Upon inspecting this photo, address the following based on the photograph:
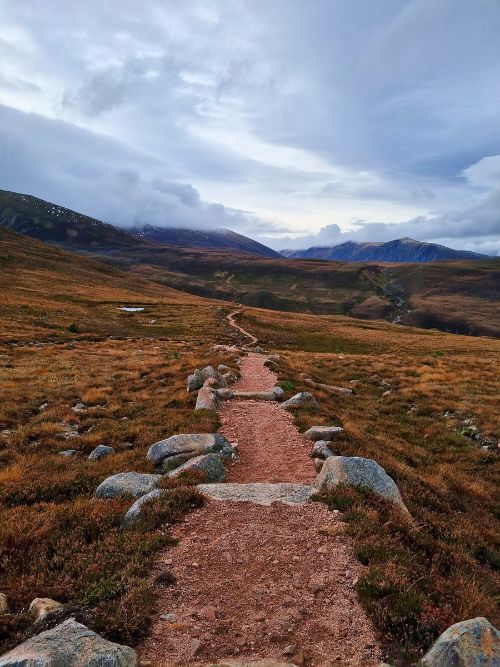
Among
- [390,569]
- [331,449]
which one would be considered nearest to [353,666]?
[390,569]

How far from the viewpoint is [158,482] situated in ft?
34.5

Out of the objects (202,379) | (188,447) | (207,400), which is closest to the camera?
(188,447)

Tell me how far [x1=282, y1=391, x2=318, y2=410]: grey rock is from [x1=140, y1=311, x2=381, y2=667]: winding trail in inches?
351

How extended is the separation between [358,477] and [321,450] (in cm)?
280

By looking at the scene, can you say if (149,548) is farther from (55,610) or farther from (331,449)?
(331,449)

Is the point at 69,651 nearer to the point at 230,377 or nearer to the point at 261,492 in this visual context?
the point at 261,492

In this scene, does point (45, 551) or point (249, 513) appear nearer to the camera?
point (45, 551)

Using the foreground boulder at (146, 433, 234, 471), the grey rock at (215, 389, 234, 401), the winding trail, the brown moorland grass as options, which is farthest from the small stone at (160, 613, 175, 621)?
the grey rock at (215, 389, 234, 401)

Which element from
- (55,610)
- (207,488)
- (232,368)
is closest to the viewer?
(55,610)

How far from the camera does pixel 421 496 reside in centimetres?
1174

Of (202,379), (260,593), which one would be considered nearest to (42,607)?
(260,593)

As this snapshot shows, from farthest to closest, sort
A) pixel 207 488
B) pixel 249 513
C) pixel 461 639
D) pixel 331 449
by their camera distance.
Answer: pixel 331 449 < pixel 207 488 < pixel 249 513 < pixel 461 639

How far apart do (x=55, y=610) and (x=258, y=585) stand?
3184 millimetres

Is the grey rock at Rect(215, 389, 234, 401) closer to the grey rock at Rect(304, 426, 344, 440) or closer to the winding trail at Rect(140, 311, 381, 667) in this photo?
the grey rock at Rect(304, 426, 344, 440)
